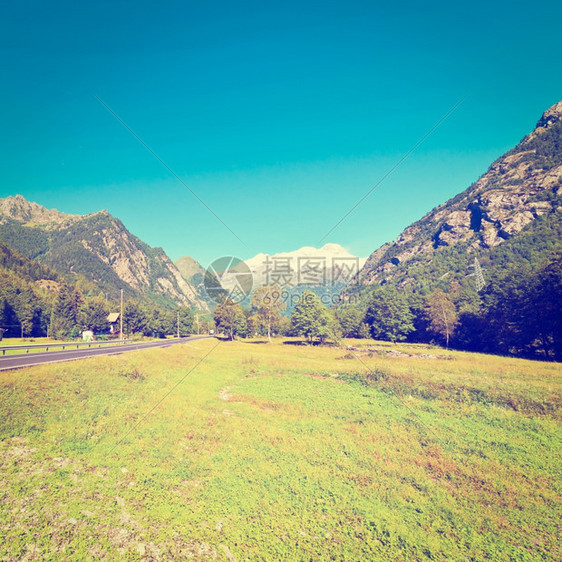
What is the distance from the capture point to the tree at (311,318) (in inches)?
2864

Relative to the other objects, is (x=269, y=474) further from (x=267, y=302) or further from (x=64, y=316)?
(x=64, y=316)

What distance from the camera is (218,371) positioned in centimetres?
3469

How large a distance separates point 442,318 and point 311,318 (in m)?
38.4

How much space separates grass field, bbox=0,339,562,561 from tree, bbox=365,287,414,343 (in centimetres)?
7026

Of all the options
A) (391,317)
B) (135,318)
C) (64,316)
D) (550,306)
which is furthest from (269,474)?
(135,318)

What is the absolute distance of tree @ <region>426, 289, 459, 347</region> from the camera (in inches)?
2990

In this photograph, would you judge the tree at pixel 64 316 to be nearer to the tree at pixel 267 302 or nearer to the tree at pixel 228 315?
the tree at pixel 228 315

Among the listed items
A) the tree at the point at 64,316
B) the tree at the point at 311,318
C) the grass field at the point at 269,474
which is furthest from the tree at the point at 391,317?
the tree at the point at 64,316

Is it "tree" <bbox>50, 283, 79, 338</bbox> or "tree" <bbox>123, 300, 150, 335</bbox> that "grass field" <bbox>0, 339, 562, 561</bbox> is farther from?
"tree" <bbox>123, 300, 150, 335</bbox>

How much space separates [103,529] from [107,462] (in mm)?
4286

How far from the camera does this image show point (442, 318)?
77188 mm

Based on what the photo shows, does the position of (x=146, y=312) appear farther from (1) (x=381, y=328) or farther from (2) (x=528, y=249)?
(2) (x=528, y=249)

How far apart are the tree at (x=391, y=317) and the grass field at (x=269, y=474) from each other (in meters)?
70.3

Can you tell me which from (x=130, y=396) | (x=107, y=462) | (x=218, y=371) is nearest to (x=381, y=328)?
(x=218, y=371)
